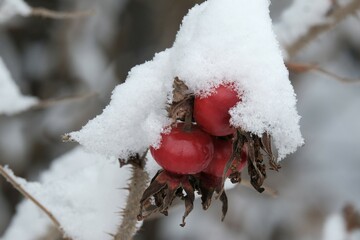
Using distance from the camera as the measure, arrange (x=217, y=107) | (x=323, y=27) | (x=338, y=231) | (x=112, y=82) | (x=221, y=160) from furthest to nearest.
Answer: (x=112, y=82) → (x=338, y=231) → (x=323, y=27) → (x=221, y=160) → (x=217, y=107)

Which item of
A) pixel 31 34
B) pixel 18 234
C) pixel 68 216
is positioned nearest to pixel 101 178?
pixel 68 216

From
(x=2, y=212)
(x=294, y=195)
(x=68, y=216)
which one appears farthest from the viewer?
(x=294, y=195)

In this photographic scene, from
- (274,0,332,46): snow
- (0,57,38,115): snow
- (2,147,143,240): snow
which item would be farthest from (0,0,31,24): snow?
(274,0,332,46): snow

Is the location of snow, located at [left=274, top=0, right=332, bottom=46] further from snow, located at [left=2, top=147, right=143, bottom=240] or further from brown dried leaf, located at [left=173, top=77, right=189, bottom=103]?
brown dried leaf, located at [left=173, top=77, right=189, bottom=103]

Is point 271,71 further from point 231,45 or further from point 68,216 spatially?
point 68,216

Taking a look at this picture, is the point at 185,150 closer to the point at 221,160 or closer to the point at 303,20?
the point at 221,160

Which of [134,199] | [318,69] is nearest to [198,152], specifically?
[134,199]
